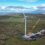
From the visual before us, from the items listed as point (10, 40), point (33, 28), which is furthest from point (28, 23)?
point (10, 40)

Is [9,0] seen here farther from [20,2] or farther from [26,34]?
[26,34]

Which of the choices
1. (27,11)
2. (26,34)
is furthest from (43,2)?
(26,34)

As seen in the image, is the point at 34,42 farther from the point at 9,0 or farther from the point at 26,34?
the point at 9,0

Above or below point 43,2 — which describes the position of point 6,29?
below

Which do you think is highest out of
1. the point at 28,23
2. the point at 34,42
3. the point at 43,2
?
the point at 43,2

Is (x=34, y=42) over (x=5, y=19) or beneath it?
beneath

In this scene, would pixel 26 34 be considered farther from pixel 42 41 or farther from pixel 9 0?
pixel 9 0

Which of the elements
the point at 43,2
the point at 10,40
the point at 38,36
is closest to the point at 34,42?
the point at 38,36
